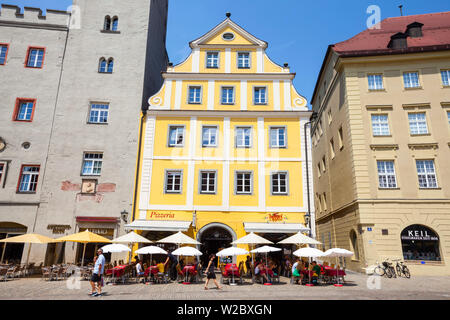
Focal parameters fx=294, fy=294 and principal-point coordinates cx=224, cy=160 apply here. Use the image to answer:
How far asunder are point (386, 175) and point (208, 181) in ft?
39.1

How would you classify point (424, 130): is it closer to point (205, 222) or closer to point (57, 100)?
point (205, 222)

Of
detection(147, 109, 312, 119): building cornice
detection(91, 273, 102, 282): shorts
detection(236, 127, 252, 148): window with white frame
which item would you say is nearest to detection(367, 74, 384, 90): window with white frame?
detection(147, 109, 312, 119): building cornice

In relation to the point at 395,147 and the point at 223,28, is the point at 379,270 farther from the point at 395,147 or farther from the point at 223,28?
the point at 223,28

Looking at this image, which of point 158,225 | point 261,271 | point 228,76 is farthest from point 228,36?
point 261,271

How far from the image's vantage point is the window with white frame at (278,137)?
20.0m

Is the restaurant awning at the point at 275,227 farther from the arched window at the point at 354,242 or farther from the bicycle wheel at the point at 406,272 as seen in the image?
the bicycle wheel at the point at 406,272

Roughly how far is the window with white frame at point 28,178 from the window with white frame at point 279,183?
15.9 m

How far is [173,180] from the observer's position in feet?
64.3

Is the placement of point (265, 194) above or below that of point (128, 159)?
below

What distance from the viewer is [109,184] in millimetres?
19531

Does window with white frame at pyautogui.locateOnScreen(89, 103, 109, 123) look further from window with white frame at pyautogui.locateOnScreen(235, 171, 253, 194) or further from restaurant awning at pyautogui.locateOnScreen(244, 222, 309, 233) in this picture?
restaurant awning at pyautogui.locateOnScreen(244, 222, 309, 233)

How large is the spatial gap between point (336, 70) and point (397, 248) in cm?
1386

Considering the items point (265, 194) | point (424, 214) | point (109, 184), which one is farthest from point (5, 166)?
point (424, 214)

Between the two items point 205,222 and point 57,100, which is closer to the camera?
point 205,222
